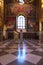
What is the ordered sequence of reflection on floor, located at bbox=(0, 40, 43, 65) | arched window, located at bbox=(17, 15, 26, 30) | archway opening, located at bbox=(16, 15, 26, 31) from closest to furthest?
reflection on floor, located at bbox=(0, 40, 43, 65) < archway opening, located at bbox=(16, 15, 26, 31) < arched window, located at bbox=(17, 15, 26, 30)

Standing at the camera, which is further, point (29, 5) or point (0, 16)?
point (29, 5)

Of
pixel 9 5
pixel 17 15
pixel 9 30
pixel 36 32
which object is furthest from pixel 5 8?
pixel 36 32

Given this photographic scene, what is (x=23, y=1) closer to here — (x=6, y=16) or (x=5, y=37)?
(x=6, y=16)

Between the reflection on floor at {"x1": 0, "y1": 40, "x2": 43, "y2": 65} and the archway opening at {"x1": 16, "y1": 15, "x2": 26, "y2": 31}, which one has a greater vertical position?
the archway opening at {"x1": 16, "y1": 15, "x2": 26, "y2": 31}

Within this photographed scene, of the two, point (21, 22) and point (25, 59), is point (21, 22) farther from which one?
point (25, 59)

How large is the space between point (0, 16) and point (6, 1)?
2057 mm

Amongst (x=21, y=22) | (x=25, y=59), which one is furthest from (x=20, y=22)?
(x=25, y=59)

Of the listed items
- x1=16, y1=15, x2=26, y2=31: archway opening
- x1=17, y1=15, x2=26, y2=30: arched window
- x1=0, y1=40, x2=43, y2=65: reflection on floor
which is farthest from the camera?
x1=17, y1=15, x2=26, y2=30: arched window

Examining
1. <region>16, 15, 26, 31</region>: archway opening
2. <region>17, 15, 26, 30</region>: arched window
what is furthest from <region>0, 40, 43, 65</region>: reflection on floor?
<region>17, 15, 26, 30</region>: arched window

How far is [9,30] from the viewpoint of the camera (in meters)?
13.3

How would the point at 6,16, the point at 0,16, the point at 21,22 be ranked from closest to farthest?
the point at 0,16, the point at 6,16, the point at 21,22

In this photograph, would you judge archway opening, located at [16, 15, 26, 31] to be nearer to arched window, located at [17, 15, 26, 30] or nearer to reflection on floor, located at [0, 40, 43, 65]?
arched window, located at [17, 15, 26, 30]

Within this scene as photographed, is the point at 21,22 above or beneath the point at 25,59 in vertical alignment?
above

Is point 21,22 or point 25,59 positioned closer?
point 25,59
